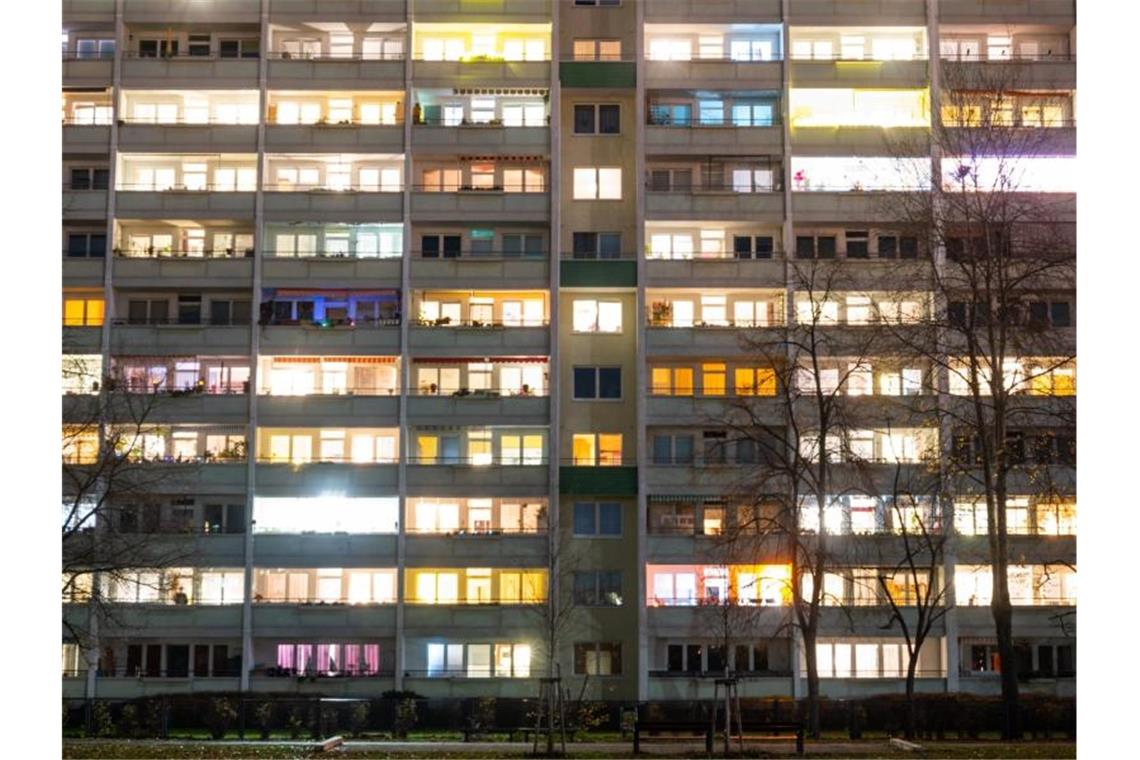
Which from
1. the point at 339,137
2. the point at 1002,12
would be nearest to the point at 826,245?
the point at 1002,12

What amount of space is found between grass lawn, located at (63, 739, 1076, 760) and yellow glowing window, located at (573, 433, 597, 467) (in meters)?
22.6

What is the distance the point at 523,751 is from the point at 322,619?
74.2 ft

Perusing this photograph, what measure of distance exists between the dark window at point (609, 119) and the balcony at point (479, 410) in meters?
8.66

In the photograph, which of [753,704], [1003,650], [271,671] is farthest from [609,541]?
[1003,650]

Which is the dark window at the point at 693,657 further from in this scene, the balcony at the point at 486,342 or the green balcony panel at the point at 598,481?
the balcony at the point at 486,342

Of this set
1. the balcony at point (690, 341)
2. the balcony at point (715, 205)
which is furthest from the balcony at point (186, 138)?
the balcony at point (690, 341)

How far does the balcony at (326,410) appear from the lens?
45.3 meters

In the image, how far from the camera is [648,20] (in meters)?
46.9

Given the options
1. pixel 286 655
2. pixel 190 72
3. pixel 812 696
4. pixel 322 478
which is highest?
pixel 190 72

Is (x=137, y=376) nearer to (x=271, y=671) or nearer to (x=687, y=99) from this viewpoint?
(x=271, y=671)

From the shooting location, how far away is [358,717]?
108 ft

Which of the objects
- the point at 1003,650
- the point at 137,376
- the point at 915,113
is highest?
the point at 915,113

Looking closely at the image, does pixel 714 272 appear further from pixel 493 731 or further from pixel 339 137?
pixel 493 731
